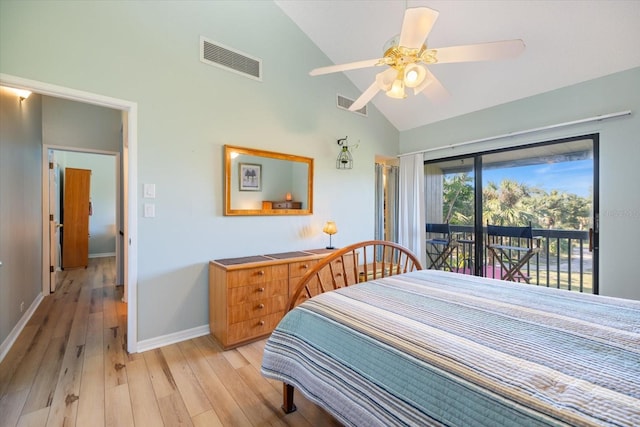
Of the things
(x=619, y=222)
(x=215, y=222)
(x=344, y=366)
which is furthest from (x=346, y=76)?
(x=344, y=366)

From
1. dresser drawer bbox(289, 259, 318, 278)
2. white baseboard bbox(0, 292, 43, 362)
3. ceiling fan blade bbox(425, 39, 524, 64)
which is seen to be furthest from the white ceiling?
white baseboard bbox(0, 292, 43, 362)

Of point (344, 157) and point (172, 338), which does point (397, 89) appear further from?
point (172, 338)

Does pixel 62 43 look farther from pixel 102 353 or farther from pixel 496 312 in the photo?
pixel 496 312

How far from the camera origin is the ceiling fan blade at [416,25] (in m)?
1.38

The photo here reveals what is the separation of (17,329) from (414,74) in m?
3.77

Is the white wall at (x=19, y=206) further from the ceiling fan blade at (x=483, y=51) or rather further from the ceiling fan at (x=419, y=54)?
the ceiling fan blade at (x=483, y=51)

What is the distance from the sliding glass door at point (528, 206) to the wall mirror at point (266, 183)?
200 cm

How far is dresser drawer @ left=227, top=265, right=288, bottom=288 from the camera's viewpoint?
91.4 inches

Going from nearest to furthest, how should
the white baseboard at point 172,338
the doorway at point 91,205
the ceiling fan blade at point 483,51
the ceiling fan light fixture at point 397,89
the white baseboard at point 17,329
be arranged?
the ceiling fan blade at point 483,51 < the ceiling fan light fixture at point 397,89 < the white baseboard at point 17,329 < the white baseboard at point 172,338 < the doorway at point 91,205

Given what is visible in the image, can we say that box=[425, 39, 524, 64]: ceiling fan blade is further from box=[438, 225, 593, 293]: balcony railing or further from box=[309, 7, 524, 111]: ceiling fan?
box=[438, 225, 593, 293]: balcony railing

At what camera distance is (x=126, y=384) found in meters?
1.84

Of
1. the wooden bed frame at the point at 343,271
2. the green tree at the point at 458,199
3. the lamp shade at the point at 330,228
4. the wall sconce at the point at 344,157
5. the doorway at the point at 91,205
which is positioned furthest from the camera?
the doorway at the point at 91,205

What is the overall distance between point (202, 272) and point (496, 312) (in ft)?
7.53

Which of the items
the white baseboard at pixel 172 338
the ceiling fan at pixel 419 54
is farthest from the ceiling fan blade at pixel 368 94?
the white baseboard at pixel 172 338
